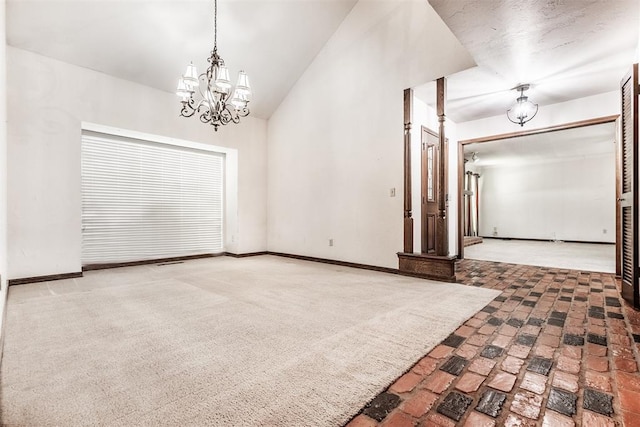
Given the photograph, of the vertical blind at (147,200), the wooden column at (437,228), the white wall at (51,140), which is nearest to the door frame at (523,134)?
the wooden column at (437,228)

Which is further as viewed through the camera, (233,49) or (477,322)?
(233,49)

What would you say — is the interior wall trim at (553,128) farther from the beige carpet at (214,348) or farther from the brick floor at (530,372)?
the beige carpet at (214,348)

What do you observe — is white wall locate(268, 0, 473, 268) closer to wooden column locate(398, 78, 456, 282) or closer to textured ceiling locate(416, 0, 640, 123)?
wooden column locate(398, 78, 456, 282)

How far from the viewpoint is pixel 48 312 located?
2740mm

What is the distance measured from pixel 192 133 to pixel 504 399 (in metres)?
5.71

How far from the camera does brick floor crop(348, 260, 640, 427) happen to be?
1.33 metres

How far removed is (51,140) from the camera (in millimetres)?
4117

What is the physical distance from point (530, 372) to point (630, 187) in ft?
8.86

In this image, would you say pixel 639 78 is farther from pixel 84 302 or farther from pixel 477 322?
pixel 84 302

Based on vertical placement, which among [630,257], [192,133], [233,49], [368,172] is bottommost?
[630,257]

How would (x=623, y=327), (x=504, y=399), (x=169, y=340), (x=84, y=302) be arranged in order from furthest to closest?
(x=84, y=302)
(x=623, y=327)
(x=169, y=340)
(x=504, y=399)

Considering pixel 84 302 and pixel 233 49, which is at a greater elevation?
pixel 233 49

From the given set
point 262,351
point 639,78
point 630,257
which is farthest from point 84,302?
point 639,78

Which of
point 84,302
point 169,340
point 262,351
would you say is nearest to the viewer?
point 262,351
